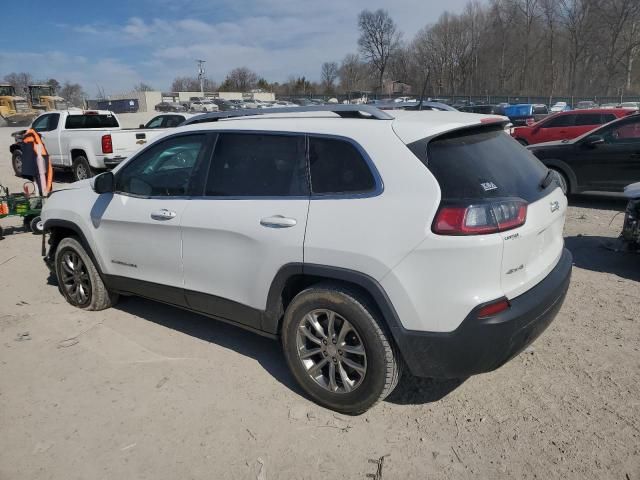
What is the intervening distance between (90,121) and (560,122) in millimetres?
12834

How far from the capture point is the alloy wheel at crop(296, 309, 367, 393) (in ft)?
9.48

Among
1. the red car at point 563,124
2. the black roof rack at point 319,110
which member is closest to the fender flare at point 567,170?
the red car at point 563,124

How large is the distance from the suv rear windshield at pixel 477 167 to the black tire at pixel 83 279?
330 centimetres

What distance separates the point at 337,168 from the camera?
2.92 m

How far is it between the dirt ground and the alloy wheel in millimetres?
237

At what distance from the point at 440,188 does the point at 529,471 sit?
1534 millimetres

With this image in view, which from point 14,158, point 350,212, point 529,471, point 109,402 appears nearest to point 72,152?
point 14,158

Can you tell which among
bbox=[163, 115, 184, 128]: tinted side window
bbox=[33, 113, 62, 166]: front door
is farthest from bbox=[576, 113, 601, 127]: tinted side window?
bbox=[33, 113, 62, 166]: front door

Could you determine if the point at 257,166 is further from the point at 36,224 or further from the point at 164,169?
the point at 36,224

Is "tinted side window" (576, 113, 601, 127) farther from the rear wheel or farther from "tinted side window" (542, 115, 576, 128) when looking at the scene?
the rear wheel

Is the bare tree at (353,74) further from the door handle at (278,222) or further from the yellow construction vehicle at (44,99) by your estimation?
the door handle at (278,222)

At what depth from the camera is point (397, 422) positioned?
9.74 feet

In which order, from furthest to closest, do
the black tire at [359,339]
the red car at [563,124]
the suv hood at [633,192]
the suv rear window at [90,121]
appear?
the red car at [563,124]
the suv rear window at [90,121]
the suv hood at [633,192]
the black tire at [359,339]

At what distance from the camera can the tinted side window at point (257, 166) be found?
310 centimetres
